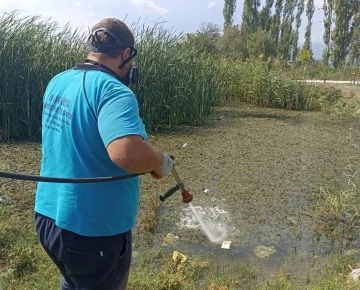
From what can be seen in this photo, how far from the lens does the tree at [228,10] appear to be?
43.0 meters

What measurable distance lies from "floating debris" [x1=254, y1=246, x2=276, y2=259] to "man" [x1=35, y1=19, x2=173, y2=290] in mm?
2408

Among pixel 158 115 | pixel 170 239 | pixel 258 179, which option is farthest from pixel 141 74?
pixel 170 239

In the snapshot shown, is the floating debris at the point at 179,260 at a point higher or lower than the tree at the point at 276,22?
lower

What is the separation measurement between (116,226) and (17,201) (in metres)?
3.42

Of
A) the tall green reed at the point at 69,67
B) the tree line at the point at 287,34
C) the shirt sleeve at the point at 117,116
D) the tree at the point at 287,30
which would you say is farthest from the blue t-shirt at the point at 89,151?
the tree at the point at 287,30

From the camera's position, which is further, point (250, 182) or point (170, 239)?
point (250, 182)

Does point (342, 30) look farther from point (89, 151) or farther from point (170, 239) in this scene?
point (89, 151)

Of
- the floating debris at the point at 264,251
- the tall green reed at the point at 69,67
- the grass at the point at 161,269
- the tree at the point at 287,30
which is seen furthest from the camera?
the tree at the point at 287,30

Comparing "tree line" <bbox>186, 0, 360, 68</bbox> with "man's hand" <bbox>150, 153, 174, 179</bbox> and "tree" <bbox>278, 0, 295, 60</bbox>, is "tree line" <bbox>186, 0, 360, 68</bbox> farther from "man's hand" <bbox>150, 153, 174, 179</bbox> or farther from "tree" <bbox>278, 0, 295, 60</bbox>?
"man's hand" <bbox>150, 153, 174, 179</bbox>

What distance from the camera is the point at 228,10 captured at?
4312 centimetres

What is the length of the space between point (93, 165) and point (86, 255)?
37 cm

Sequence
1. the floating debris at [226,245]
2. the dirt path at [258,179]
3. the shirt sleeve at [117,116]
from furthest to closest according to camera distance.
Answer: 1. the dirt path at [258,179]
2. the floating debris at [226,245]
3. the shirt sleeve at [117,116]

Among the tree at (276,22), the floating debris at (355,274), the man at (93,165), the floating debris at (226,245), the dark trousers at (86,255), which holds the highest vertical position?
the tree at (276,22)

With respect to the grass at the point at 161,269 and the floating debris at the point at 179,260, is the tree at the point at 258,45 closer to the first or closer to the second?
the grass at the point at 161,269
